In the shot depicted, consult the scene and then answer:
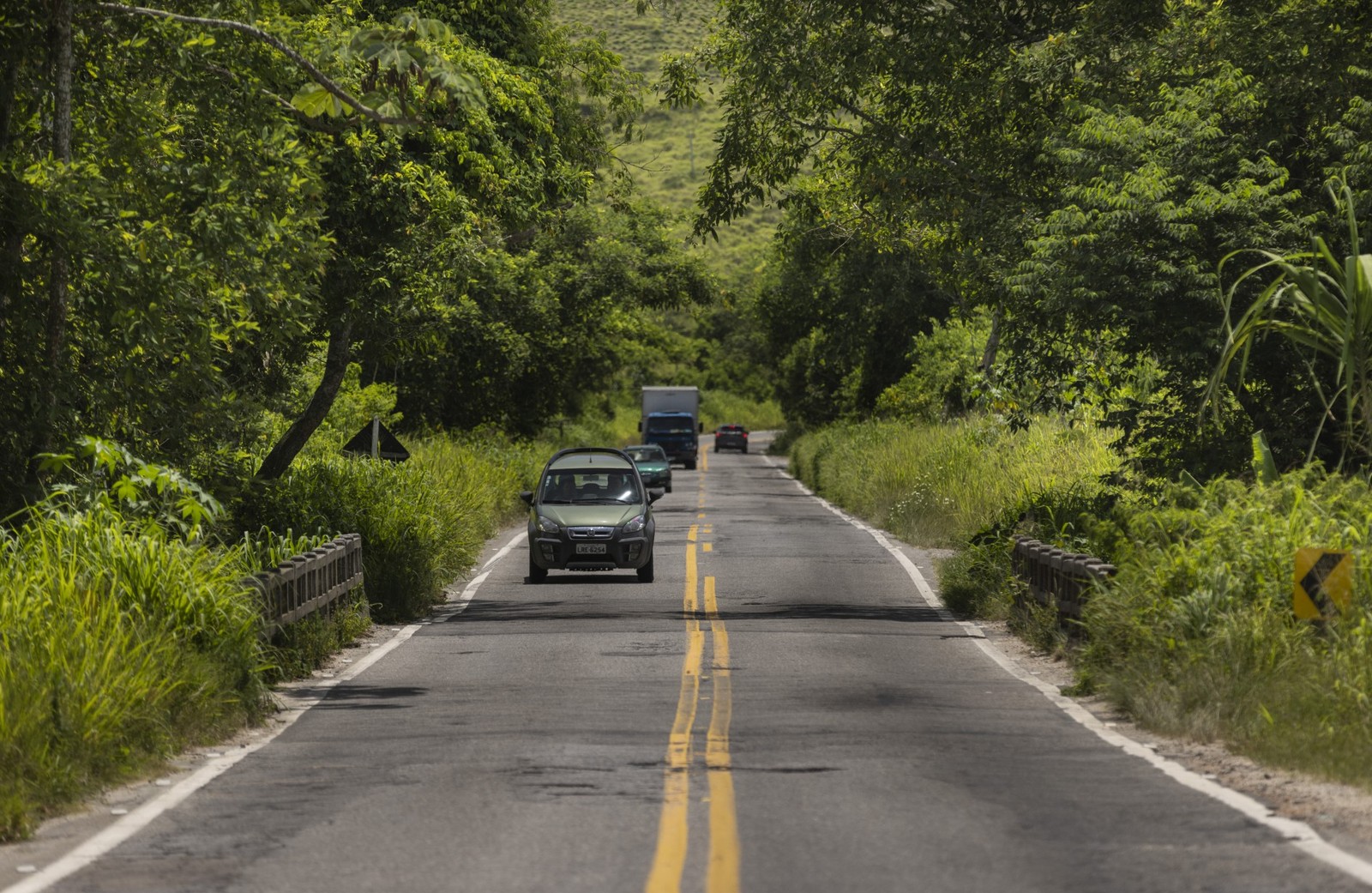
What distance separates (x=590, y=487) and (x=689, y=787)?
15708 millimetres

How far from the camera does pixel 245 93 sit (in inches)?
634

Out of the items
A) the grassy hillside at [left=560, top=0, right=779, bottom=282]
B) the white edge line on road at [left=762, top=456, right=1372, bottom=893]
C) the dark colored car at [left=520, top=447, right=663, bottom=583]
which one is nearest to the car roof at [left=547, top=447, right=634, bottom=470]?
the dark colored car at [left=520, top=447, right=663, bottom=583]

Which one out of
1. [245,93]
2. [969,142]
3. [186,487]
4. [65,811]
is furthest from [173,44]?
[969,142]

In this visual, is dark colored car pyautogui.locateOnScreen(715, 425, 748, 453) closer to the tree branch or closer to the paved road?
the paved road

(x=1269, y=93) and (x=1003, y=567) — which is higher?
(x=1269, y=93)

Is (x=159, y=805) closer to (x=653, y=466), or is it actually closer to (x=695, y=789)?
(x=695, y=789)

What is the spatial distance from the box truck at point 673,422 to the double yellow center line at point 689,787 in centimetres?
5524

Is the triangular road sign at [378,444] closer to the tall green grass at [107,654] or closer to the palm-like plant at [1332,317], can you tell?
the tall green grass at [107,654]

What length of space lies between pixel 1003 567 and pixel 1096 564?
18.9ft

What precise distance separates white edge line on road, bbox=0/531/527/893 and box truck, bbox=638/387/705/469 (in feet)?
186

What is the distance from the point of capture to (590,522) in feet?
78.1

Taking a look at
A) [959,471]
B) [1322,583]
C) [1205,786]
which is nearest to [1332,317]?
[1322,583]

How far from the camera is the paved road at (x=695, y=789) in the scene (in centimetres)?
752

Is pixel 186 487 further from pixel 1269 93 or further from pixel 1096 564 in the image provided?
pixel 1269 93
